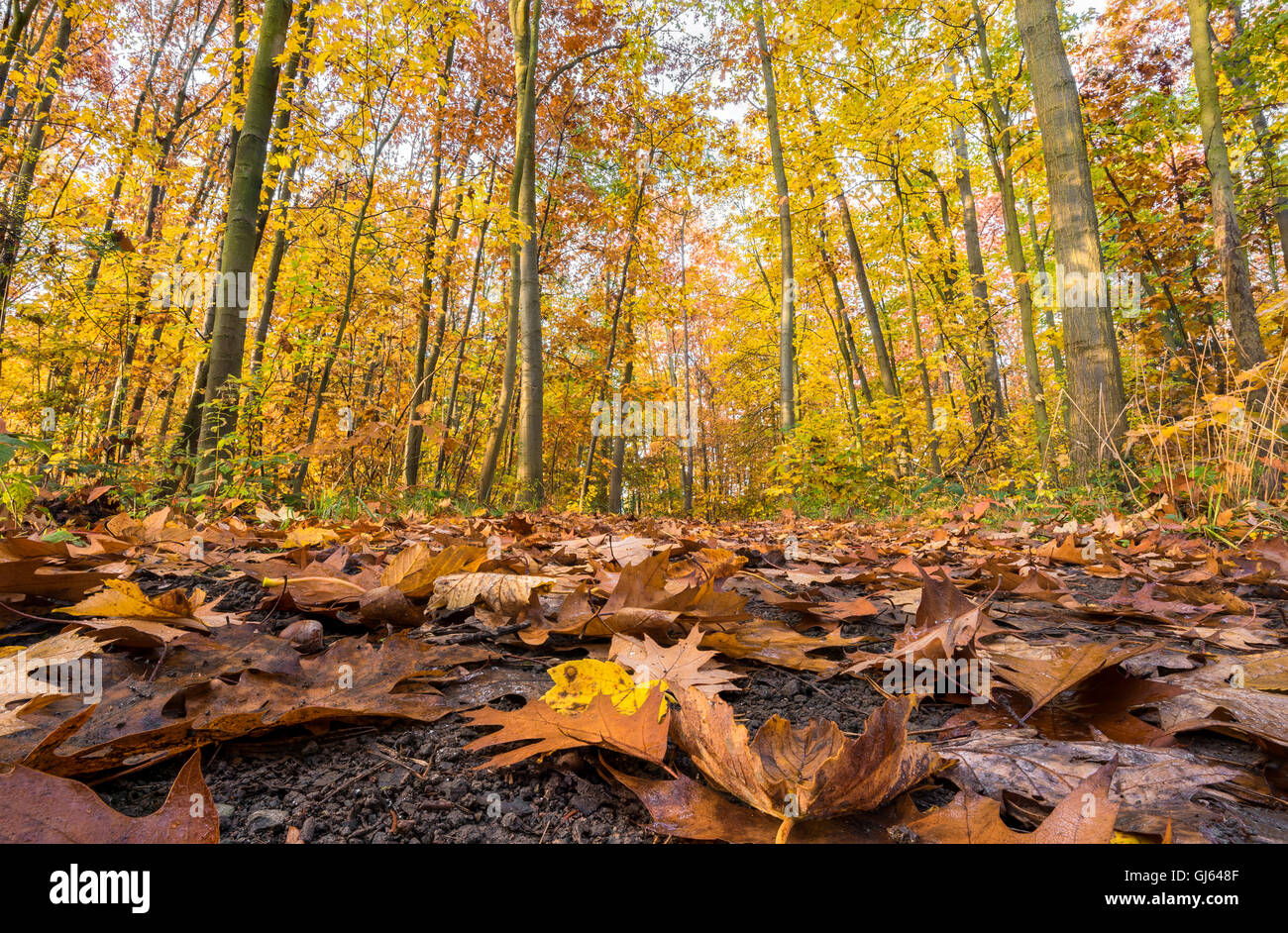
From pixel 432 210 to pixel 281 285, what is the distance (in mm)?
3930

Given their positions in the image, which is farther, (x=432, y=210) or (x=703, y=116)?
(x=703, y=116)

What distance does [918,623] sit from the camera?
1076 mm

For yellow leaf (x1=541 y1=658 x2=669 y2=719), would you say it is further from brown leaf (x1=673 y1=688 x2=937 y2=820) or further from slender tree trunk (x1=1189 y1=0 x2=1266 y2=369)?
slender tree trunk (x1=1189 y1=0 x2=1266 y2=369)

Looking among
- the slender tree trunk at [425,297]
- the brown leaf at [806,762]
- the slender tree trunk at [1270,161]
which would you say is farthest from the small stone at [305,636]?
the slender tree trunk at [1270,161]

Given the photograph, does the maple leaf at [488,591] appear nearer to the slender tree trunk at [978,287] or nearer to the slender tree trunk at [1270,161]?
the slender tree trunk at [978,287]

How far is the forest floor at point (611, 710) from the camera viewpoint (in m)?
0.52

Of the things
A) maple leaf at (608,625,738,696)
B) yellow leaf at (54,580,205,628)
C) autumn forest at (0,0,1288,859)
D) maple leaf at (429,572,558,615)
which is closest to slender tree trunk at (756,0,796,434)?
autumn forest at (0,0,1288,859)

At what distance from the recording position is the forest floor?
0.52 metres

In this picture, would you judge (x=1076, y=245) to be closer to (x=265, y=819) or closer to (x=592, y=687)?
(x=592, y=687)
